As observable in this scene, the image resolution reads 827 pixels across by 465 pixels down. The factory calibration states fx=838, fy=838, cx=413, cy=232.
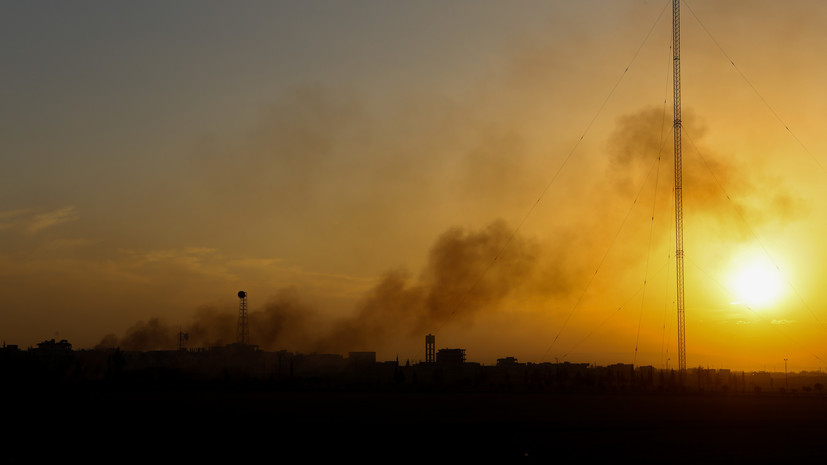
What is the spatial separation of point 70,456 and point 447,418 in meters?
33.8

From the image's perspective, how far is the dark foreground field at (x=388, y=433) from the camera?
41.9m

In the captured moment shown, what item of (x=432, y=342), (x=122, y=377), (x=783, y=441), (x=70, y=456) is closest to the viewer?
(x=70, y=456)

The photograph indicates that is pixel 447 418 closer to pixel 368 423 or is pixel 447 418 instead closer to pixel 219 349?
pixel 368 423

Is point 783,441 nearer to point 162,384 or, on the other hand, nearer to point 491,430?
point 491,430

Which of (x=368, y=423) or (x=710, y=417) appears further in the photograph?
(x=710, y=417)

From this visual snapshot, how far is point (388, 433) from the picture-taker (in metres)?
53.7

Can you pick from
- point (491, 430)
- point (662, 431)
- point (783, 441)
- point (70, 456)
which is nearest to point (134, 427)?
point (70, 456)

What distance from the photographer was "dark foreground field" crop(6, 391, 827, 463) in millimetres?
41938

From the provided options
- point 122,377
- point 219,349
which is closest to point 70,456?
point 122,377

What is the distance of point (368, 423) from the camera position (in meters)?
61.4

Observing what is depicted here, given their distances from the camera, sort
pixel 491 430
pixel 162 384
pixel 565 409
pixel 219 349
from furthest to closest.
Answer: pixel 219 349 < pixel 162 384 < pixel 565 409 < pixel 491 430

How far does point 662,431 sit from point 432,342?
10576cm

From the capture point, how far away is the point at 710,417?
2785 inches

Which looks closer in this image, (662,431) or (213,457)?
(213,457)
